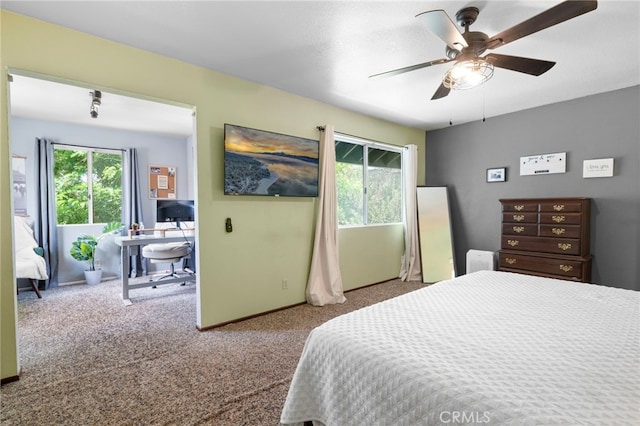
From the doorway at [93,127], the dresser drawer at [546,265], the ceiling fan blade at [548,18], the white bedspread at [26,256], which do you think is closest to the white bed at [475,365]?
the ceiling fan blade at [548,18]

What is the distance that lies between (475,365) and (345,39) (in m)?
2.25

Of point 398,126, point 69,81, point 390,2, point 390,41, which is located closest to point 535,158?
point 398,126

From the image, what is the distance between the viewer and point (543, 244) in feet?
11.0

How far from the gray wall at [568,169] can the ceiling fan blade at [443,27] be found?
2883 millimetres

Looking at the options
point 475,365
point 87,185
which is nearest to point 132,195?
point 87,185

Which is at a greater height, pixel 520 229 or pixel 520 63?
pixel 520 63

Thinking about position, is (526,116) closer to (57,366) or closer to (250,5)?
(250,5)

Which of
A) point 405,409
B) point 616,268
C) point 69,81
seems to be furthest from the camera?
point 616,268

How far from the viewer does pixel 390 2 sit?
1794 mm

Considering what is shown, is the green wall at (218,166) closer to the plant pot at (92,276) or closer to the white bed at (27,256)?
the white bed at (27,256)

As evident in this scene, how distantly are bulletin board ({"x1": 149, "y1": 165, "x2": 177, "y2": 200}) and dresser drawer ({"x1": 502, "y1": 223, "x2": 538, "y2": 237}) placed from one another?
545cm

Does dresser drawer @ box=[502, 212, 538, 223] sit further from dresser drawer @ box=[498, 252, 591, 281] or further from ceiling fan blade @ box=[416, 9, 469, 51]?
ceiling fan blade @ box=[416, 9, 469, 51]

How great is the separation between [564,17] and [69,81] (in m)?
3.12

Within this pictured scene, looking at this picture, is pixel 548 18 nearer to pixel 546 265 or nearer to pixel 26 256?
pixel 546 265
